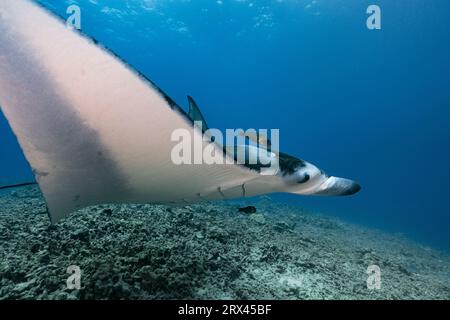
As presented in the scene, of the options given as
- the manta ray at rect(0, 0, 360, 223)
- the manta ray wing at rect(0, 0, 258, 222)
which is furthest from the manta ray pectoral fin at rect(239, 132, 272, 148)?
the manta ray wing at rect(0, 0, 258, 222)

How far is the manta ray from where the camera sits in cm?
125

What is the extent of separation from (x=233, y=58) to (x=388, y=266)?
50.9m

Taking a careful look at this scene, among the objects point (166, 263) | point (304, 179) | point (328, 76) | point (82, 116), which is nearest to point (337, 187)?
point (304, 179)

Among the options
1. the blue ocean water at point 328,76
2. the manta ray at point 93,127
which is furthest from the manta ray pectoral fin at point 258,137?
the blue ocean water at point 328,76

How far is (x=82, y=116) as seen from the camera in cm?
151

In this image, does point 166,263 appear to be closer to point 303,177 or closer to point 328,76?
point 303,177

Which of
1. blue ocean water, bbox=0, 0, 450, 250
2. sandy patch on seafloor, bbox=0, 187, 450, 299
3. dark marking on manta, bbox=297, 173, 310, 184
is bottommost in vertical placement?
sandy patch on seafloor, bbox=0, 187, 450, 299

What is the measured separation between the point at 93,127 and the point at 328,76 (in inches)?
2259

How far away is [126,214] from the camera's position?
4074mm

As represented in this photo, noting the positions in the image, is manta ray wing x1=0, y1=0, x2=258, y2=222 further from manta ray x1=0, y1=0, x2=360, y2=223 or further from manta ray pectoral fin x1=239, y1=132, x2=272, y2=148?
manta ray pectoral fin x1=239, y1=132, x2=272, y2=148

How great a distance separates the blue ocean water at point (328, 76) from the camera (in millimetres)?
29484

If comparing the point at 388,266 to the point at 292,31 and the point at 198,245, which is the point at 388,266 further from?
the point at 292,31
